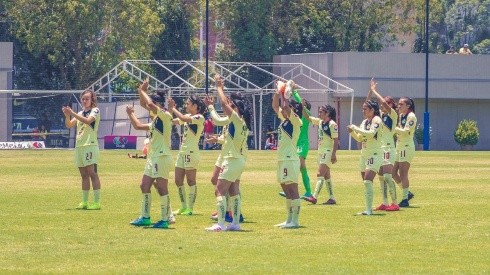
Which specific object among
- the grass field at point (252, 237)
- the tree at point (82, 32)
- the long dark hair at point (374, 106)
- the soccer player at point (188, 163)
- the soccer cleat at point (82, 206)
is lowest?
the grass field at point (252, 237)

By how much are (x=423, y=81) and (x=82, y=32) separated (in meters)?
22.8

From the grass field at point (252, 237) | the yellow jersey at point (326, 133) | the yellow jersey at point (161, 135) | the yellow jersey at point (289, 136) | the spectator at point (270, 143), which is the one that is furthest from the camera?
the spectator at point (270, 143)

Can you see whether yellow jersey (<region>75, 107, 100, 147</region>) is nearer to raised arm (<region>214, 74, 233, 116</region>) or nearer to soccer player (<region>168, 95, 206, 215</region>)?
soccer player (<region>168, 95, 206, 215</region>)

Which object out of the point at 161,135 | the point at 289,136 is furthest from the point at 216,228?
the point at 289,136

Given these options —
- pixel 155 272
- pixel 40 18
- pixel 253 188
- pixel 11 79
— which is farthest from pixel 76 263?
pixel 40 18

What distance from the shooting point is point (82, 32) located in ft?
273

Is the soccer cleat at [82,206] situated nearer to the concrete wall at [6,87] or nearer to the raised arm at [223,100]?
the raised arm at [223,100]

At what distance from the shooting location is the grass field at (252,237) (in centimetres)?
1563

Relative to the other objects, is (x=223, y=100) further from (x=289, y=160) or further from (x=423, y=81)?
(x=423, y=81)

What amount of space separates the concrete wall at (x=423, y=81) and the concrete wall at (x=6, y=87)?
730 inches

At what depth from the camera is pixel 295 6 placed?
96188 millimetres

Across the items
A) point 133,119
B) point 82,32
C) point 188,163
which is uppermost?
point 82,32

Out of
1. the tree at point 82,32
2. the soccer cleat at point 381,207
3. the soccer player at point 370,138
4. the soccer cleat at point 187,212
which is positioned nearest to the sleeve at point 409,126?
the soccer player at point 370,138

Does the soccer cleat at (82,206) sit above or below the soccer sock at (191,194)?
below
